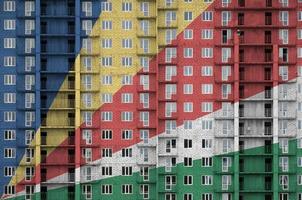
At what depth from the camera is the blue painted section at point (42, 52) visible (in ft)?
294

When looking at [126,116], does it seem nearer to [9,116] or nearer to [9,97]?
[9,116]

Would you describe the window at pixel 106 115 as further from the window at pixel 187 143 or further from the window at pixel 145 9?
the window at pixel 145 9

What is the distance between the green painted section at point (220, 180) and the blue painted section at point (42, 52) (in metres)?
9.41

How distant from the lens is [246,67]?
90.7m

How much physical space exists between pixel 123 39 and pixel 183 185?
2100 centimetres

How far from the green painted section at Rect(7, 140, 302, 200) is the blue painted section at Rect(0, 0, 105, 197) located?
9.41 meters

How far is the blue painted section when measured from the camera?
8962 centimetres

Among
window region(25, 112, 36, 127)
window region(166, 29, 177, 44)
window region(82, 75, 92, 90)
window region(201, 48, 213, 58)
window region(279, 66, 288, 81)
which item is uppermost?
window region(166, 29, 177, 44)

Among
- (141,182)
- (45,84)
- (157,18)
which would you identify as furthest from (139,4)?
(141,182)

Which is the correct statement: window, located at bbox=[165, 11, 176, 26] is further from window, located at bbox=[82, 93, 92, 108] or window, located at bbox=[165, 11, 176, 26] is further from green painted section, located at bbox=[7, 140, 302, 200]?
green painted section, located at bbox=[7, 140, 302, 200]

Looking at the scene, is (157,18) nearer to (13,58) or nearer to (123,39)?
(123,39)

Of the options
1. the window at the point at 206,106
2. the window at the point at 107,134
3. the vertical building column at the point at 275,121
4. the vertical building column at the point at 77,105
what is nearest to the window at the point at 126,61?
the vertical building column at the point at 77,105

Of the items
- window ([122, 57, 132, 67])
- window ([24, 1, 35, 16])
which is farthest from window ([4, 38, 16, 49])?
window ([122, 57, 132, 67])

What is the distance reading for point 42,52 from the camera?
3553 inches
